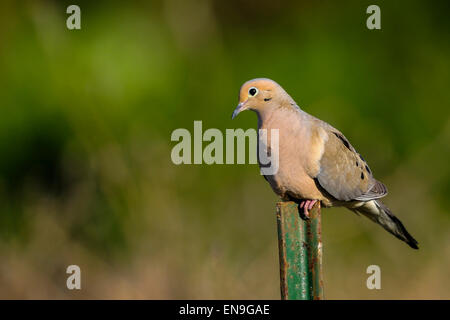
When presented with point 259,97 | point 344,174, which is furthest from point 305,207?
point 259,97

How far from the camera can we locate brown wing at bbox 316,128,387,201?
3.52m

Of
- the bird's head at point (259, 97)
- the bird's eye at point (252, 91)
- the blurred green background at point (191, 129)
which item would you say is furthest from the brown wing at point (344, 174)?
the blurred green background at point (191, 129)

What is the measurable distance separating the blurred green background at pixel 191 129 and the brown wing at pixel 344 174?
141 cm

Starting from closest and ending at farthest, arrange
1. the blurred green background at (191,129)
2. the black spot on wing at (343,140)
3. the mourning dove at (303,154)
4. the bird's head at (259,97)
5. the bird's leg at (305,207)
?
1. the bird's leg at (305,207)
2. the mourning dove at (303,154)
3. the bird's head at (259,97)
4. the black spot on wing at (343,140)
5. the blurred green background at (191,129)

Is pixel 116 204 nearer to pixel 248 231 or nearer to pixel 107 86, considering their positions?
pixel 248 231

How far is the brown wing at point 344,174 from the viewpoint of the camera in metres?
3.52

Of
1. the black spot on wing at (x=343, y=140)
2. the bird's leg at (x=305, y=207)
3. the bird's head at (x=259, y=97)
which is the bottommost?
the bird's leg at (x=305, y=207)

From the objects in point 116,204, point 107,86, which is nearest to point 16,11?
point 107,86

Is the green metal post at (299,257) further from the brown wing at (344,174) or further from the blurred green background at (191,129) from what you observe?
the blurred green background at (191,129)

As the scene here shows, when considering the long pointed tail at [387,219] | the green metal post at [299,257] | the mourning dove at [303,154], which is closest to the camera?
the green metal post at [299,257]

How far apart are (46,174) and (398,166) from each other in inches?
140

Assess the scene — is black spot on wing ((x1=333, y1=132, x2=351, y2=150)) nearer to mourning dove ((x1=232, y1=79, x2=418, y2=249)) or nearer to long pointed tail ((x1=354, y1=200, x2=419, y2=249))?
mourning dove ((x1=232, y1=79, x2=418, y2=249))

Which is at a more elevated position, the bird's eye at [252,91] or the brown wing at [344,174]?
the bird's eye at [252,91]

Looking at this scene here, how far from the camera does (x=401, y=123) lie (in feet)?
22.3
